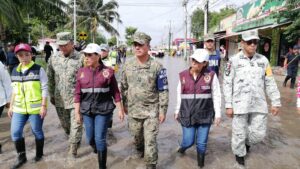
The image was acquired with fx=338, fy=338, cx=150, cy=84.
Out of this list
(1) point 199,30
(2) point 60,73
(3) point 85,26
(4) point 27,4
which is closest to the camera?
(2) point 60,73

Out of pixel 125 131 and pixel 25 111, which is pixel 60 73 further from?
pixel 125 131

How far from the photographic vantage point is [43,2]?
20.0 metres

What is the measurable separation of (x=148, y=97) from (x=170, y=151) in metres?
1.54

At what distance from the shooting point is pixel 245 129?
4812 millimetres

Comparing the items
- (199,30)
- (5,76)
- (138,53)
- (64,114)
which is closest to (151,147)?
(138,53)

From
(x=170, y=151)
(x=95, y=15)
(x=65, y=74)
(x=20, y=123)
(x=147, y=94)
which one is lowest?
(x=170, y=151)

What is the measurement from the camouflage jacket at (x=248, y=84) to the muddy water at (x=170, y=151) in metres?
0.94

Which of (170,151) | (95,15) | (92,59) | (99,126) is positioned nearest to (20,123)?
(99,126)

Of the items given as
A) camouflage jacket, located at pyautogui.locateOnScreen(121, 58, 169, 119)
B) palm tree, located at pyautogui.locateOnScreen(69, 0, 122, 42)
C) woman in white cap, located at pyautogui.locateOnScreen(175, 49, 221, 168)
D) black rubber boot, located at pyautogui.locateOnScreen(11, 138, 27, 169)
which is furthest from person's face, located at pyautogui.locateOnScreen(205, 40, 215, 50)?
palm tree, located at pyautogui.locateOnScreen(69, 0, 122, 42)

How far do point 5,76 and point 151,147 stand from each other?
2.42 metres

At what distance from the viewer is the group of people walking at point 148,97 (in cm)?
443

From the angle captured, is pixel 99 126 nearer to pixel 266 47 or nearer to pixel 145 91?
pixel 145 91

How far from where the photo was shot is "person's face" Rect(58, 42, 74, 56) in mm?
5176

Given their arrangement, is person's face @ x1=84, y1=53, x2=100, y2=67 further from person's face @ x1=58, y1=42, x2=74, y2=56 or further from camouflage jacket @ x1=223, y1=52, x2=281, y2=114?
camouflage jacket @ x1=223, y1=52, x2=281, y2=114
